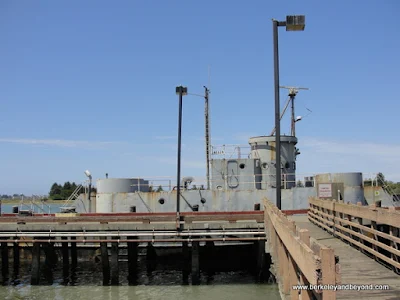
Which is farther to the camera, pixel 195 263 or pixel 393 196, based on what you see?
pixel 393 196

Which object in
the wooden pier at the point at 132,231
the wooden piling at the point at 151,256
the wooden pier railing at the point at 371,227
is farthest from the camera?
the wooden piling at the point at 151,256

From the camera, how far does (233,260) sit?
67.2ft

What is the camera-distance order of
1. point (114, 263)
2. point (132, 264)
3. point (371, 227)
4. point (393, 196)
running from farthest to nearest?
point (393, 196)
point (132, 264)
point (114, 263)
point (371, 227)

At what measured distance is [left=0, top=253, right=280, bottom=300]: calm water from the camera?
15492 millimetres

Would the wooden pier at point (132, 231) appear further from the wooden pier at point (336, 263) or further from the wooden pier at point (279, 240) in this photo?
the wooden pier at point (336, 263)

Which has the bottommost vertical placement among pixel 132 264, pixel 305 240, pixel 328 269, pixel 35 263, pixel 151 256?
pixel 151 256

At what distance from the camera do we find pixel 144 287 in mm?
17000

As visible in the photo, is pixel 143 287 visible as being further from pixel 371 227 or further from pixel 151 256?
pixel 371 227

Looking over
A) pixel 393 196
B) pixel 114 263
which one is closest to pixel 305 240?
pixel 114 263

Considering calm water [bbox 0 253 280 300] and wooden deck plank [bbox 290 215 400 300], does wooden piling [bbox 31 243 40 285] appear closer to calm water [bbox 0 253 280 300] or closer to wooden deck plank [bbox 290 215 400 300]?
calm water [bbox 0 253 280 300]

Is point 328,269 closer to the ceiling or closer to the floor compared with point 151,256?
closer to the ceiling

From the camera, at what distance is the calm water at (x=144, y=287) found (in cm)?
1549

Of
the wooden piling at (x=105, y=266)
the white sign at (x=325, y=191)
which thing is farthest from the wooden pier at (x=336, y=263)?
the wooden piling at (x=105, y=266)

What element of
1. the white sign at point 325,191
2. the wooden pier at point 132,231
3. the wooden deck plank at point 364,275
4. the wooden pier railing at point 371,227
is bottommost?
the wooden pier at point 132,231
